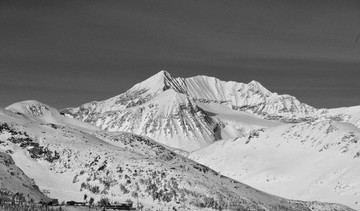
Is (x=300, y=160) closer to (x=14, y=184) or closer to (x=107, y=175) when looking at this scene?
(x=107, y=175)

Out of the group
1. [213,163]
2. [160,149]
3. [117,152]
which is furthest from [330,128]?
[117,152]

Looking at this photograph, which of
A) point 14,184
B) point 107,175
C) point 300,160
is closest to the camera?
point 14,184

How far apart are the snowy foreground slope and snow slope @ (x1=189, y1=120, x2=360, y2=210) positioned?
62.2 meters

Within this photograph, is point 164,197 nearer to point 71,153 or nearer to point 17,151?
point 71,153

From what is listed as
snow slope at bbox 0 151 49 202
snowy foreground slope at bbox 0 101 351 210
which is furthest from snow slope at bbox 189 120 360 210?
snow slope at bbox 0 151 49 202

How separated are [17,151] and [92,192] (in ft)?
28.5

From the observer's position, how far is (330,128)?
152m

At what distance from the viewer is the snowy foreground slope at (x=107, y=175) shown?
41688 millimetres

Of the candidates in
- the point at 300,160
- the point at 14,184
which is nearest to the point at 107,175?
→ the point at 14,184

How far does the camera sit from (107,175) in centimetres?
4453

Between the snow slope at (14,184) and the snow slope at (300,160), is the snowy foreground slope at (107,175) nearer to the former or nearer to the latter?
the snow slope at (14,184)

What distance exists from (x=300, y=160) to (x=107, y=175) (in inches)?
4230

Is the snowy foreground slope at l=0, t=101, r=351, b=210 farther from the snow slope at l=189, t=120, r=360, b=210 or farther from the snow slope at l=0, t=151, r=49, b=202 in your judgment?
the snow slope at l=189, t=120, r=360, b=210

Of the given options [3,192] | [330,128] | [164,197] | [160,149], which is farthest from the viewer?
[330,128]
